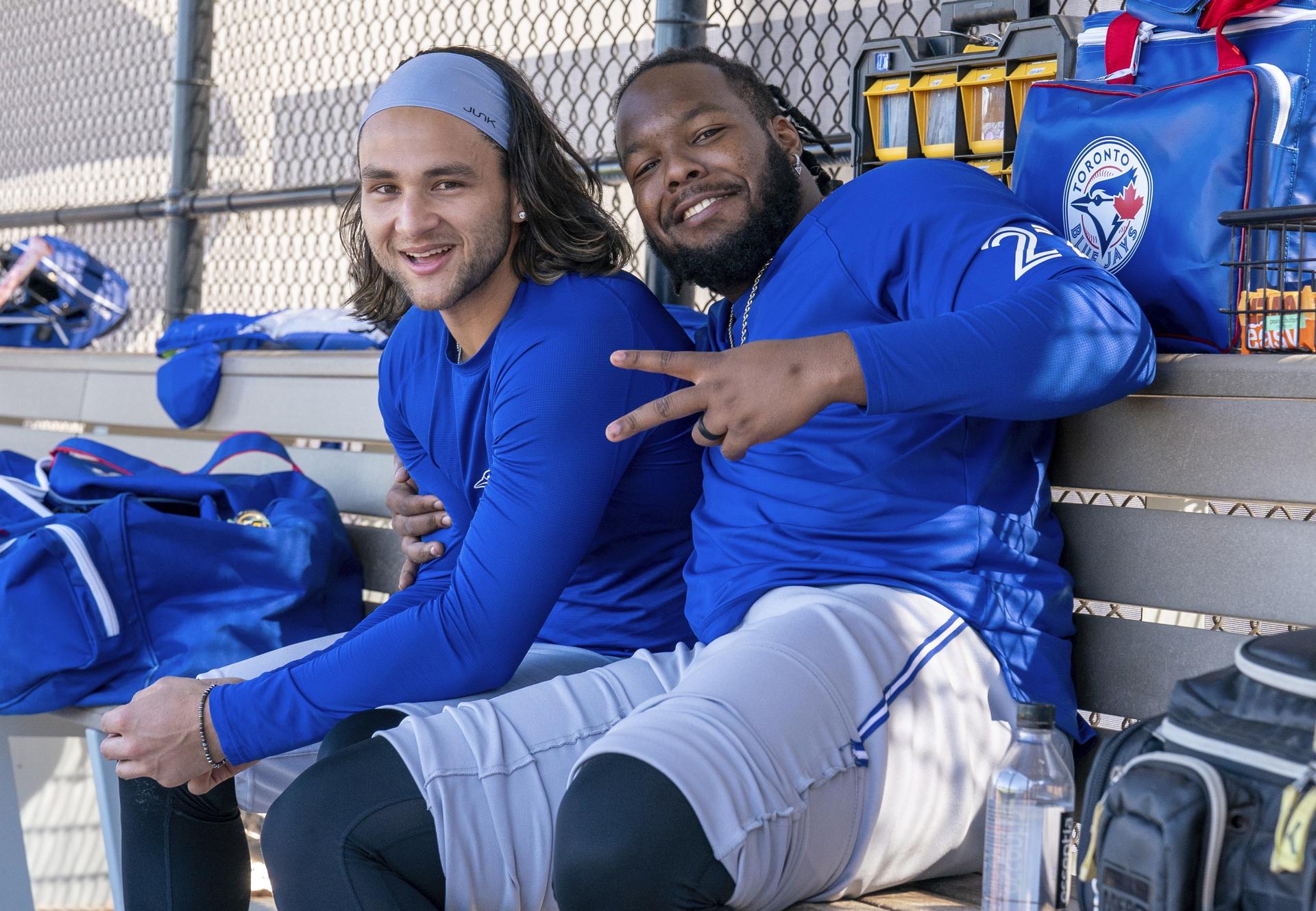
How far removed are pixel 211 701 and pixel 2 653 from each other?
2.28 feet

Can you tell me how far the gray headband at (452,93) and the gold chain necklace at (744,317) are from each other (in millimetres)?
434

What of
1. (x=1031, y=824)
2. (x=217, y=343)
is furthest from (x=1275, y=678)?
(x=217, y=343)

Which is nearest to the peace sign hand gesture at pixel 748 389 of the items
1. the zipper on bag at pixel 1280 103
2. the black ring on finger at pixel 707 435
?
the black ring on finger at pixel 707 435

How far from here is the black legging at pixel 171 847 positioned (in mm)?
1979

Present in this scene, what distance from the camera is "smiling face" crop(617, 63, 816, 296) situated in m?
2.22

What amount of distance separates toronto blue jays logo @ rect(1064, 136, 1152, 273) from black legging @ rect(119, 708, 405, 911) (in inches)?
55.9

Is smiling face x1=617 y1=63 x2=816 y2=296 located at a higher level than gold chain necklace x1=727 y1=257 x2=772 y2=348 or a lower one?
higher

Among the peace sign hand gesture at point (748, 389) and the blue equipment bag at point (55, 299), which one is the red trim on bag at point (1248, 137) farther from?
the blue equipment bag at point (55, 299)

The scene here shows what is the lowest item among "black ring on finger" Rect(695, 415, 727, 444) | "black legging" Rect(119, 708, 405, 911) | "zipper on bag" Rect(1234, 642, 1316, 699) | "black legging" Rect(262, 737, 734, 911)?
"black legging" Rect(119, 708, 405, 911)

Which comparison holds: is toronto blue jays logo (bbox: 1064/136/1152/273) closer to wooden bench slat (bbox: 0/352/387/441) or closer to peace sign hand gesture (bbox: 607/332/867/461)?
peace sign hand gesture (bbox: 607/332/867/461)

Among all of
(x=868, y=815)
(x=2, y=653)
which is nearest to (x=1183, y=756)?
(x=868, y=815)

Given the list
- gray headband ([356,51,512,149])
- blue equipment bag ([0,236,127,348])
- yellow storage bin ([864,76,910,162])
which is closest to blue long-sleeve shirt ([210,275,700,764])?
gray headband ([356,51,512,149])

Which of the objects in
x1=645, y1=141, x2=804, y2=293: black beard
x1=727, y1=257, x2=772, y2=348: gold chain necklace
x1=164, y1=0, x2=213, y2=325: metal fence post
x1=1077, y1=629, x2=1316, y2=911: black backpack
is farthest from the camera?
x1=164, y1=0, x2=213, y2=325: metal fence post

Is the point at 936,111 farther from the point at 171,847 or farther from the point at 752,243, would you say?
the point at 171,847
